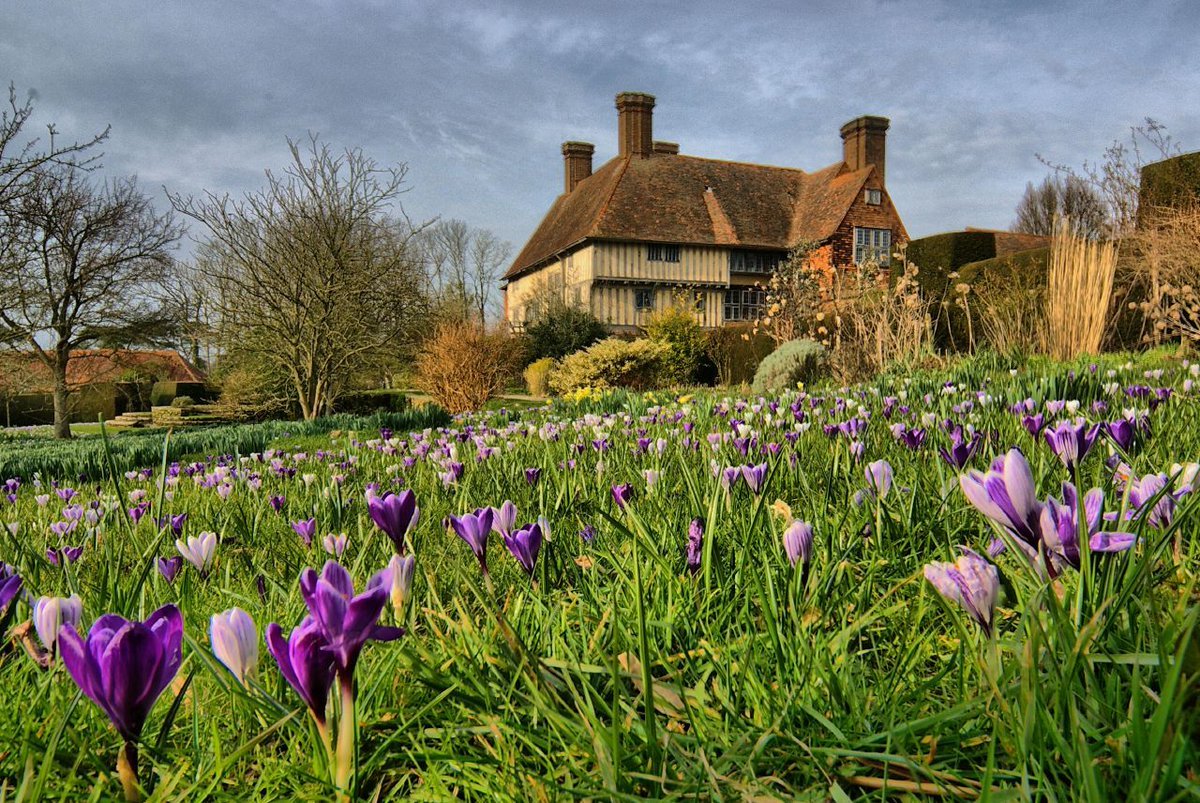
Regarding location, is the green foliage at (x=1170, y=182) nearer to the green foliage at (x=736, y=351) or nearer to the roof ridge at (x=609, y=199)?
the green foliage at (x=736, y=351)

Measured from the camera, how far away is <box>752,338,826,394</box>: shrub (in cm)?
1095

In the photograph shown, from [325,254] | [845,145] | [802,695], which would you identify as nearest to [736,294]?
[845,145]

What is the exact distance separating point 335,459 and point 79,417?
43175 millimetres

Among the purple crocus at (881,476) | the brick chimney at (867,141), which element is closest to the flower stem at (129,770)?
the purple crocus at (881,476)

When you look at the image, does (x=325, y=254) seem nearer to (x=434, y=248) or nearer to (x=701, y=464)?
(x=701, y=464)

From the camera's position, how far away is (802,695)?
1027 mm

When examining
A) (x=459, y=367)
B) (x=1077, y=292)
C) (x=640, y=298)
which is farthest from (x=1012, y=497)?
(x=640, y=298)

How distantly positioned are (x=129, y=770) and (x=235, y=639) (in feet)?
0.52

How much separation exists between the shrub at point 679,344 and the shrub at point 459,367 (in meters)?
5.33

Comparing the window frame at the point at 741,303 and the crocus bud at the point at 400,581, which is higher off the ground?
the window frame at the point at 741,303

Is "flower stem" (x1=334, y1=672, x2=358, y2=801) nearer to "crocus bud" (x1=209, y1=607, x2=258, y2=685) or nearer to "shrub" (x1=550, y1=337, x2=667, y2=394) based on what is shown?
"crocus bud" (x1=209, y1=607, x2=258, y2=685)

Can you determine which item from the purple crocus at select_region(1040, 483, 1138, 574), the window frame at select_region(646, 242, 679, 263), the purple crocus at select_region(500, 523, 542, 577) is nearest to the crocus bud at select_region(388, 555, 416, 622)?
the purple crocus at select_region(500, 523, 542, 577)

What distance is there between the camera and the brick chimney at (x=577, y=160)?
44.9 meters

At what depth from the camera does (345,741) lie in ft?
2.54
